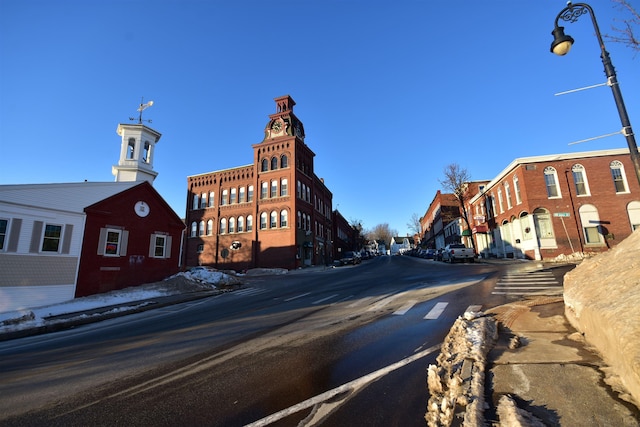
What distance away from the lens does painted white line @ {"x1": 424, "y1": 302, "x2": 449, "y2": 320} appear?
25.0 feet

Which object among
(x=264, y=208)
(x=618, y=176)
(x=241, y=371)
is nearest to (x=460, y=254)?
(x=618, y=176)

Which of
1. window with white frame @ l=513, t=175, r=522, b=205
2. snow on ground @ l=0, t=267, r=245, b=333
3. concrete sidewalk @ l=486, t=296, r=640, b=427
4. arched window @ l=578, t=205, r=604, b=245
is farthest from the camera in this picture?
window with white frame @ l=513, t=175, r=522, b=205

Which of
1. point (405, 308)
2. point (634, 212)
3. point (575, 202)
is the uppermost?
point (575, 202)

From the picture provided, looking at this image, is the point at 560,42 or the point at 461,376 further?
the point at 560,42

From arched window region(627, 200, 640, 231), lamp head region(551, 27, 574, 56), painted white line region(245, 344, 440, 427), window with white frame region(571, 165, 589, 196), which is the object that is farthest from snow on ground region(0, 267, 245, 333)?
arched window region(627, 200, 640, 231)

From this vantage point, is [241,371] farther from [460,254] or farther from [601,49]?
[460,254]

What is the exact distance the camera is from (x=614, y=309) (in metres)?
3.85

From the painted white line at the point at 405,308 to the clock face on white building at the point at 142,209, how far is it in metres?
19.8

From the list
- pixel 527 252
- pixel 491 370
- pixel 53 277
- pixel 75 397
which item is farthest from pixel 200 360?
pixel 527 252

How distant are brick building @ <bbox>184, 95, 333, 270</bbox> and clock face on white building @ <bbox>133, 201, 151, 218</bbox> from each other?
1769 cm

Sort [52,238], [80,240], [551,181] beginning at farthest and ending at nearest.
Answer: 1. [551,181]
2. [80,240]
3. [52,238]

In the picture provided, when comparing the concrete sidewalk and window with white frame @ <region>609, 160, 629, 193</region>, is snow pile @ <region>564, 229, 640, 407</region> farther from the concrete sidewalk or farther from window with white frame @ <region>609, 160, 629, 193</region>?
window with white frame @ <region>609, 160, 629, 193</region>

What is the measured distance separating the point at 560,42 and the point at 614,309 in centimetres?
664

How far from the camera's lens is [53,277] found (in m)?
16.9
